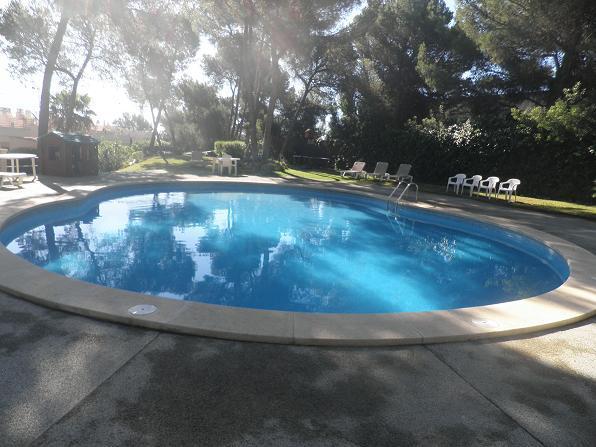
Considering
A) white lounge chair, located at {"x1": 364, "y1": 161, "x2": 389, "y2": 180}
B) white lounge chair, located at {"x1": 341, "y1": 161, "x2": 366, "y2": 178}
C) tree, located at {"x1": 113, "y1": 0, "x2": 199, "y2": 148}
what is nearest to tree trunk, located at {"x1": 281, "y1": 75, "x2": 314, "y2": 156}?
white lounge chair, located at {"x1": 341, "y1": 161, "x2": 366, "y2": 178}

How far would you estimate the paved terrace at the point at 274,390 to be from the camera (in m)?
1.98

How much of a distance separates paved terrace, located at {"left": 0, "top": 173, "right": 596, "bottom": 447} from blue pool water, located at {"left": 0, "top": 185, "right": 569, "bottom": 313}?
2.14 meters

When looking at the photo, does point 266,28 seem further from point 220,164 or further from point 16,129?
point 16,129

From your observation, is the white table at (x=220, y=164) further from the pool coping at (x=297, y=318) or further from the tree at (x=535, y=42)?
the pool coping at (x=297, y=318)

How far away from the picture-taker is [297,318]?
129 inches

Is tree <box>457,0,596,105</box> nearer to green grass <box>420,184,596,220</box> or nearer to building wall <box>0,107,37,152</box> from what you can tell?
green grass <box>420,184,596,220</box>

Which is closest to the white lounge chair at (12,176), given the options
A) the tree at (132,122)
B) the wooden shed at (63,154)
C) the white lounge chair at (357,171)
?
the wooden shed at (63,154)

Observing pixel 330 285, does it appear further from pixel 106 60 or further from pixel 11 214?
pixel 106 60

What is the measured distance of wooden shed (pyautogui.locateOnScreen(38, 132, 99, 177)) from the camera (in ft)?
43.1

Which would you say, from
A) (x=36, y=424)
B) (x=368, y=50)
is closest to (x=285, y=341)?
(x=36, y=424)

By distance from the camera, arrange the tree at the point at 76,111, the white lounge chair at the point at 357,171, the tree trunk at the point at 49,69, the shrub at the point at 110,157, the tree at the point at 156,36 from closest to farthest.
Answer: the tree trunk at the point at 49,69 → the shrub at the point at 110,157 → the tree at the point at 156,36 → the white lounge chair at the point at 357,171 → the tree at the point at 76,111

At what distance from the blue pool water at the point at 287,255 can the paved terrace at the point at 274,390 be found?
214cm

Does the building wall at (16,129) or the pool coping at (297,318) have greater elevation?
the building wall at (16,129)

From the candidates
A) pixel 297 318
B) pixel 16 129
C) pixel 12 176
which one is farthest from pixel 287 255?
pixel 16 129
